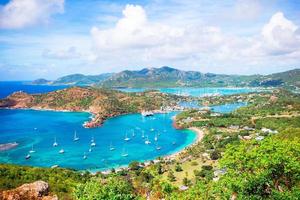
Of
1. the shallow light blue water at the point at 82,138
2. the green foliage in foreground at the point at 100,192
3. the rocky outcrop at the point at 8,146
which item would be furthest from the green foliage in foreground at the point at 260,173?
the rocky outcrop at the point at 8,146

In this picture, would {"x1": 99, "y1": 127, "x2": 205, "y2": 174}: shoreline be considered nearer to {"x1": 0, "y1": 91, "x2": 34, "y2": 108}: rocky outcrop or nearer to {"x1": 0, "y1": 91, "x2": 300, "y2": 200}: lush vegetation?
{"x1": 0, "y1": 91, "x2": 300, "y2": 200}: lush vegetation

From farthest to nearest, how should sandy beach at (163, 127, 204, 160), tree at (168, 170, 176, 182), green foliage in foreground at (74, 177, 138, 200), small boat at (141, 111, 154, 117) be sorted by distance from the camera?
small boat at (141, 111, 154, 117), sandy beach at (163, 127, 204, 160), tree at (168, 170, 176, 182), green foliage in foreground at (74, 177, 138, 200)

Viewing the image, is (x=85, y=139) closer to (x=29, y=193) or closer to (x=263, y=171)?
(x=29, y=193)

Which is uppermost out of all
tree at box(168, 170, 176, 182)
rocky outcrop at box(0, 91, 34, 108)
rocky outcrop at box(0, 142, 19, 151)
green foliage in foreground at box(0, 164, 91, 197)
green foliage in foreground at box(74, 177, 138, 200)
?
green foliage in foreground at box(74, 177, 138, 200)

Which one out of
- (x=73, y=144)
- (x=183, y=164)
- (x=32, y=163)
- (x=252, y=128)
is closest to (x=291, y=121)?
(x=252, y=128)

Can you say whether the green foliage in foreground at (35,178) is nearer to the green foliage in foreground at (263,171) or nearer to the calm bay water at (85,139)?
the green foliage in foreground at (263,171)

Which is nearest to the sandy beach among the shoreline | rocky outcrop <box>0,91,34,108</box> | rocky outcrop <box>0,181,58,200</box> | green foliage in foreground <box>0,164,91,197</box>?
the shoreline

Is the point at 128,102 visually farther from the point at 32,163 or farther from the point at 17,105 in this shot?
the point at 32,163
